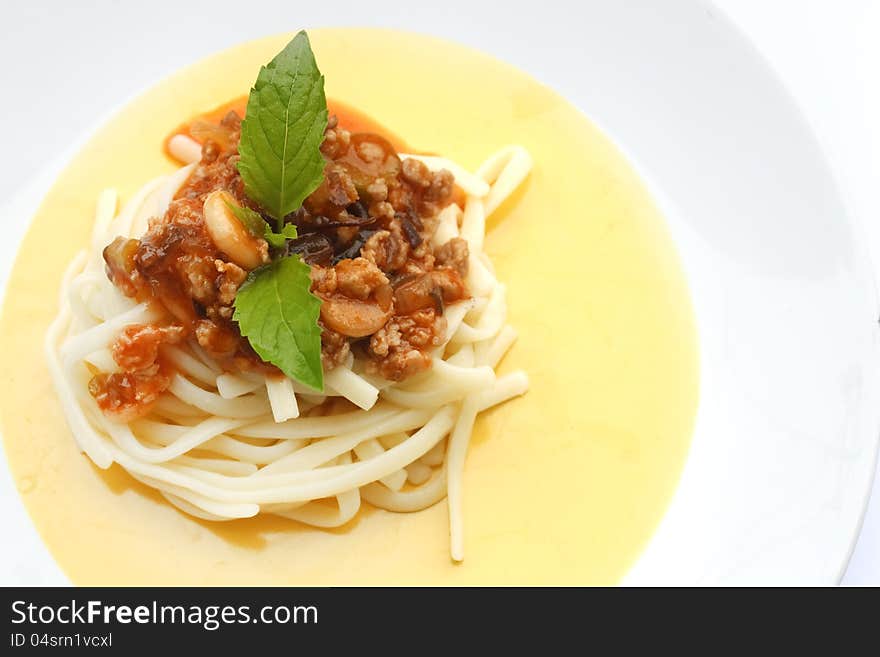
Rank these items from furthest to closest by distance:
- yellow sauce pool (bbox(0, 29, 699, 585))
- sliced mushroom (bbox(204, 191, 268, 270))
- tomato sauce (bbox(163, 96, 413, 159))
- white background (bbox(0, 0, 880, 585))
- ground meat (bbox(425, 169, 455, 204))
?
white background (bbox(0, 0, 880, 585)) < tomato sauce (bbox(163, 96, 413, 159)) < ground meat (bbox(425, 169, 455, 204)) < yellow sauce pool (bbox(0, 29, 699, 585)) < sliced mushroom (bbox(204, 191, 268, 270))

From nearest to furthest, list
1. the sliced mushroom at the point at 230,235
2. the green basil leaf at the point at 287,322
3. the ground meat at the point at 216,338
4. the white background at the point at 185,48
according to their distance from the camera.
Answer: the green basil leaf at the point at 287,322
the sliced mushroom at the point at 230,235
the ground meat at the point at 216,338
the white background at the point at 185,48

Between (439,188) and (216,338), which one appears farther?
(439,188)

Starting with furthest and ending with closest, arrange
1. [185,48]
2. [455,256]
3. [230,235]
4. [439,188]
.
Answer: [185,48]
[439,188]
[455,256]
[230,235]

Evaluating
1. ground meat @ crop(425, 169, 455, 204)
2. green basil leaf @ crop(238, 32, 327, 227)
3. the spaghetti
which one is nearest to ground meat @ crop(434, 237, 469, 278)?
the spaghetti

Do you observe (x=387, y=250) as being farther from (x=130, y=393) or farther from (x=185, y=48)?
(x=185, y=48)

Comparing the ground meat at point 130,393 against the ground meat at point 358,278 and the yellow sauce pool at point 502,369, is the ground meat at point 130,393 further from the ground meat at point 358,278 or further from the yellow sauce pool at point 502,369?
the ground meat at point 358,278

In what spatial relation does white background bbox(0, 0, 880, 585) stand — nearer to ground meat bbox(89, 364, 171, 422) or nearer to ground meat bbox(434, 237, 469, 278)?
ground meat bbox(434, 237, 469, 278)

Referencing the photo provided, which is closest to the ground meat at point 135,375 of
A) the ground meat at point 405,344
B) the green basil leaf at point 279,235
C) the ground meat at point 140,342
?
the ground meat at point 140,342

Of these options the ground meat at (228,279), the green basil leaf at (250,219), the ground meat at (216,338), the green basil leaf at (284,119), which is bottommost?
the ground meat at (216,338)

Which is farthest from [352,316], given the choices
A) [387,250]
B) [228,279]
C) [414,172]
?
[414,172]
